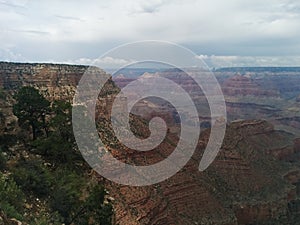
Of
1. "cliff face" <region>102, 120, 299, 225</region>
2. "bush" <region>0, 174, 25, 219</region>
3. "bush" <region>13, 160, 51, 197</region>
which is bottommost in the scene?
"cliff face" <region>102, 120, 299, 225</region>

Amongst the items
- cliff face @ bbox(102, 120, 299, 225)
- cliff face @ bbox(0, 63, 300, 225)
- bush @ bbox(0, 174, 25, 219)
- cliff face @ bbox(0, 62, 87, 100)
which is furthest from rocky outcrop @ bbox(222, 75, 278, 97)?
bush @ bbox(0, 174, 25, 219)

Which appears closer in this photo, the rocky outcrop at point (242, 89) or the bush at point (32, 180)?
the bush at point (32, 180)

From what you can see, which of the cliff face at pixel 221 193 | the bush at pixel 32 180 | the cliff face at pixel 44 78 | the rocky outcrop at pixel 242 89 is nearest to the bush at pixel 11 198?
the bush at pixel 32 180

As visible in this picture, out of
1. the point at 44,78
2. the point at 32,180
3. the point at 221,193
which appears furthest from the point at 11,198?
the point at 221,193

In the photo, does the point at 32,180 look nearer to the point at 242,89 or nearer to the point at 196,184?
the point at 196,184

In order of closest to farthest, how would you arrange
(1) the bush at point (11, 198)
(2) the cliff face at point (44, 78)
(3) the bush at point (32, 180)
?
1. (1) the bush at point (11, 198)
2. (3) the bush at point (32, 180)
3. (2) the cliff face at point (44, 78)

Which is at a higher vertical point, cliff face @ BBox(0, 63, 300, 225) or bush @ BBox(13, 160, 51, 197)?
bush @ BBox(13, 160, 51, 197)

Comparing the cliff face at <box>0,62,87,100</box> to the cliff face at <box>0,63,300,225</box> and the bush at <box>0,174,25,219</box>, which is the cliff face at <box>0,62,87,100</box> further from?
the bush at <box>0,174,25,219</box>

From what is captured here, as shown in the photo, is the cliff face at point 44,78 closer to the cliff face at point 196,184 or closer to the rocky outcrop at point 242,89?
the cliff face at point 196,184

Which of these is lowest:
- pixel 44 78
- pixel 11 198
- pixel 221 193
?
pixel 221 193

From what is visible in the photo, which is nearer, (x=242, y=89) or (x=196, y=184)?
(x=196, y=184)

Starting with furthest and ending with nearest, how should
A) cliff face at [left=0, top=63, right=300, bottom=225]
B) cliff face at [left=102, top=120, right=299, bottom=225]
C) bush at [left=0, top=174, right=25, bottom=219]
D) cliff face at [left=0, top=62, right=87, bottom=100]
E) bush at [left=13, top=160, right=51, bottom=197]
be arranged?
cliff face at [left=0, top=62, right=87, bottom=100], cliff face at [left=0, top=63, right=300, bottom=225], cliff face at [left=102, top=120, right=299, bottom=225], bush at [left=13, top=160, right=51, bottom=197], bush at [left=0, top=174, right=25, bottom=219]

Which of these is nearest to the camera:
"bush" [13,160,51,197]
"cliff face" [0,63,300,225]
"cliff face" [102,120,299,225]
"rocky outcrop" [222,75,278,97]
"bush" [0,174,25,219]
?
"bush" [0,174,25,219]
